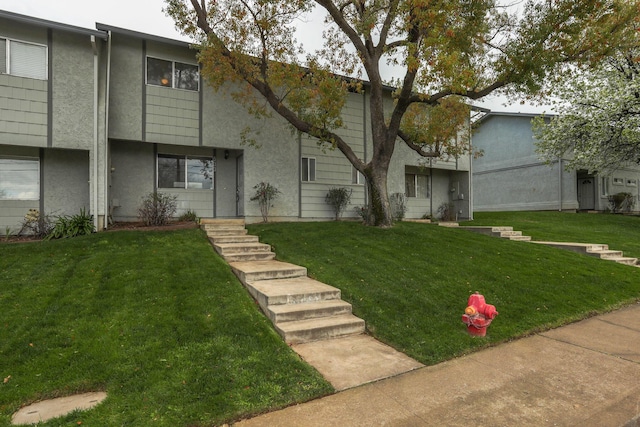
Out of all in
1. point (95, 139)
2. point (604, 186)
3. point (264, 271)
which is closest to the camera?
point (264, 271)

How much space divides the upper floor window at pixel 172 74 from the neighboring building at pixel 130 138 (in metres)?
0.03

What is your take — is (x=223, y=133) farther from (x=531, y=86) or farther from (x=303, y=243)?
(x=531, y=86)

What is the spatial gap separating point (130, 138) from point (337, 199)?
6.94 meters

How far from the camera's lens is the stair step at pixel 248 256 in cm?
793

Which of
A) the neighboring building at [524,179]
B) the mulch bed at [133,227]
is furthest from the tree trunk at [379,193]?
the neighboring building at [524,179]

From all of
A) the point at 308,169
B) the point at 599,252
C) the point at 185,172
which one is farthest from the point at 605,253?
the point at 185,172

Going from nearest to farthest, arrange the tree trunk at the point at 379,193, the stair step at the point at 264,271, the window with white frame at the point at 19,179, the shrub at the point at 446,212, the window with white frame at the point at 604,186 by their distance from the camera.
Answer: the stair step at the point at 264,271
the window with white frame at the point at 19,179
the tree trunk at the point at 379,193
the shrub at the point at 446,212
the window with white frame at the point at 604,186

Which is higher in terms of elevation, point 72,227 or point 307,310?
point 72,227

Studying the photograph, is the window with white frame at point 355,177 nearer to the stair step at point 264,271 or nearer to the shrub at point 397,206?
the shrub at point 397,206

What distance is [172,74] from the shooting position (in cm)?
1130

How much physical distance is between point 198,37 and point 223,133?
9.37 ft

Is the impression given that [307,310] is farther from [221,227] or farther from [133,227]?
[133,227]

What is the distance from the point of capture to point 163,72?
1120cm

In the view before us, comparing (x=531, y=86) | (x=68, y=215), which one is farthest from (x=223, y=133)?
(x=531, y=86)
